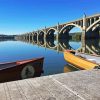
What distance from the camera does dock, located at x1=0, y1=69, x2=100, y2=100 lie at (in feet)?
21.7

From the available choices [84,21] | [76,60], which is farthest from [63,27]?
[76,60]

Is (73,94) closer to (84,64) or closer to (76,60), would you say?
(84,64)

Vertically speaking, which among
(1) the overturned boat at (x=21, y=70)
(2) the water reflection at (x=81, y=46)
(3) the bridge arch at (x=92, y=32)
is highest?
(3) the bridge arch at (x=92, y=32)

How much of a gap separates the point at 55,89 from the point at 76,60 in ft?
36.6

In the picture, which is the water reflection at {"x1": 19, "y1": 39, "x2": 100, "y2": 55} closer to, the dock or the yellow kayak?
the yellow kayak

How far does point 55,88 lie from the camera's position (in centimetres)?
747

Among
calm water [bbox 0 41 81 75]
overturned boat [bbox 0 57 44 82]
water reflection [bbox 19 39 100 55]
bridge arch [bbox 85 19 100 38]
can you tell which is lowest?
calm water [bbox 0 41 81 75]

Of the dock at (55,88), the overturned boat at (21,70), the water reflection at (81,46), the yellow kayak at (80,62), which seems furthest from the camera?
the water reflection at (81,46)

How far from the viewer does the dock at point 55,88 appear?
21.7ft

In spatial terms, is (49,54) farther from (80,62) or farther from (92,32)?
(92,32)

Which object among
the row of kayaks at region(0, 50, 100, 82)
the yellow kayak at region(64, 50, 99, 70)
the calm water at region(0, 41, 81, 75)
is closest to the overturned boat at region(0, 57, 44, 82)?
the row of kayaks at region(0, 50, 100, 82)

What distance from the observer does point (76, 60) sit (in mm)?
18281

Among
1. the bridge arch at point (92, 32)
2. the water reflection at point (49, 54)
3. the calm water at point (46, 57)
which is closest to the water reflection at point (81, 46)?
the water reflection at point (49, 54)

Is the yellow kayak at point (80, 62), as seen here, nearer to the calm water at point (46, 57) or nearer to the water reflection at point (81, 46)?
the calm water at point (46, 57)
